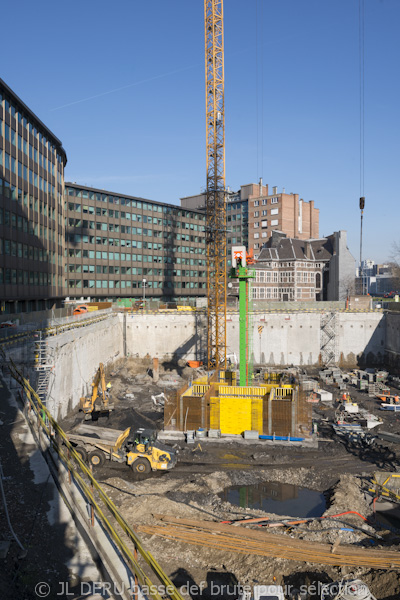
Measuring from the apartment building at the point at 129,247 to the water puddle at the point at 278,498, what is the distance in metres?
44.6

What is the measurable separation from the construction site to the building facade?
8701 mm

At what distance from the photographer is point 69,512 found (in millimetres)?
11391

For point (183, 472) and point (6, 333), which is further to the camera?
point (6, 333)

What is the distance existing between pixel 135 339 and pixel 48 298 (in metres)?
12.1

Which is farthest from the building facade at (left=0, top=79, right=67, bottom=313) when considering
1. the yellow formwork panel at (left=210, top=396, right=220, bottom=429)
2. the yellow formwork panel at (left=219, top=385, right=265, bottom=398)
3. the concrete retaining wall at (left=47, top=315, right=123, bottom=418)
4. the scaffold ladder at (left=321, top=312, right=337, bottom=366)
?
the scaffold ladder at (left=321, top=312, right=337, bottom=366)

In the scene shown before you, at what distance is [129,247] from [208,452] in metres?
57.3

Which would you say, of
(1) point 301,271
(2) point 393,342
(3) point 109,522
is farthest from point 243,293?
(1) point 301,271

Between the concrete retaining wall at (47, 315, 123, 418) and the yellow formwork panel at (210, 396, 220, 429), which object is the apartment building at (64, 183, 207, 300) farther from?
the yellow formwork panel at (210, 396, 220, 429)

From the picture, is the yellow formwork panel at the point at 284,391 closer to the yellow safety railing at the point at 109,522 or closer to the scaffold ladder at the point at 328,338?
the yellow safety railing at the point at 109,522

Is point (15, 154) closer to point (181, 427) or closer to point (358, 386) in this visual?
point (181, 427)

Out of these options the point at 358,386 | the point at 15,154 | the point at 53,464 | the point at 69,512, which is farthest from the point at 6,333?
the point at 358,386

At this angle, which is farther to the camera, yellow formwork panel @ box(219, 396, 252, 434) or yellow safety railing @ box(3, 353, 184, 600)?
yellow formwork panel @ box(219, 396, 252, 434)

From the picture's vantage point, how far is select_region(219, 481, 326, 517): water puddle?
826 inches

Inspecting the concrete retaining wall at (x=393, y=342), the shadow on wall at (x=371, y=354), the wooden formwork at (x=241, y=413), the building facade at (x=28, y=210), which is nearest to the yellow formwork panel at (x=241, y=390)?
the wooden formwork at (x=241, y=413)
